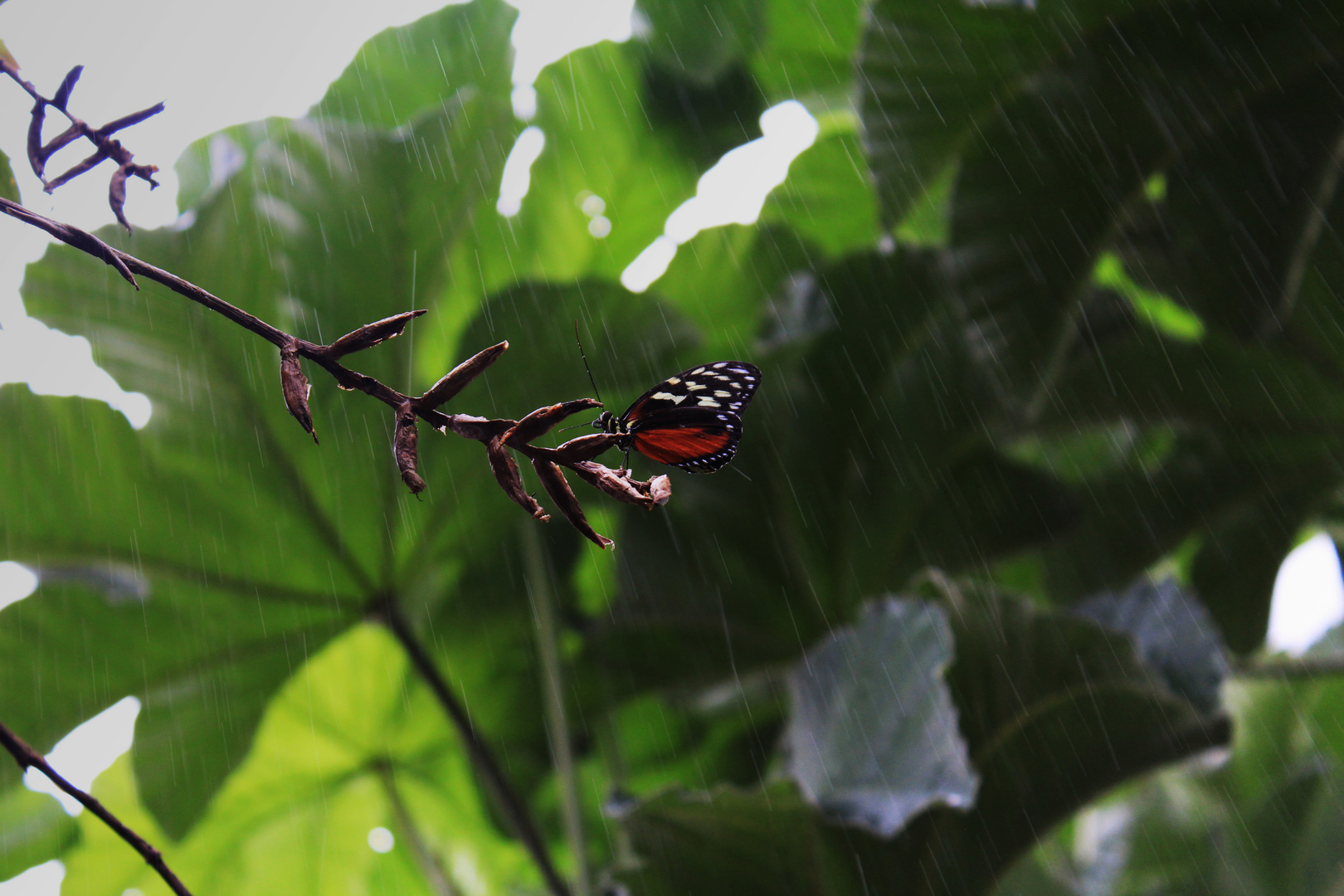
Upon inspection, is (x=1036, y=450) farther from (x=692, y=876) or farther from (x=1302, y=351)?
(x=692, y=876)

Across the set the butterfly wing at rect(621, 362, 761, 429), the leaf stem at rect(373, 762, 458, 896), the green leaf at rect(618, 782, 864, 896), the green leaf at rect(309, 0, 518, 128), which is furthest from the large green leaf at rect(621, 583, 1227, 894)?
the green leaf at rect(309, 0, 518, 128)

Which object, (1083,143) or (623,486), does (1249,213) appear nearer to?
(1083,143)

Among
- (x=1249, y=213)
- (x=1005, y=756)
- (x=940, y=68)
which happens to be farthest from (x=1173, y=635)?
(x=940, y=68)

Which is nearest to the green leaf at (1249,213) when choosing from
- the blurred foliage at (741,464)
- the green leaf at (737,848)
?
the blurred foliage at (741,464)

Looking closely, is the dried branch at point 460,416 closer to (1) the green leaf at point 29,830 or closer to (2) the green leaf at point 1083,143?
(2) the green leaf at point 1083,143

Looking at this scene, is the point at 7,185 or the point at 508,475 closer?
the point at 508,475

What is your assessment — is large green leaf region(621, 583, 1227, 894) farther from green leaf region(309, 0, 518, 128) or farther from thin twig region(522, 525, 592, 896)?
green leaf region(309, 0, 518, 128)
